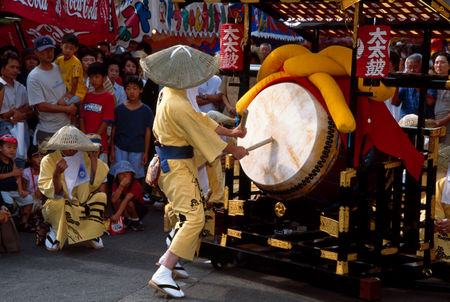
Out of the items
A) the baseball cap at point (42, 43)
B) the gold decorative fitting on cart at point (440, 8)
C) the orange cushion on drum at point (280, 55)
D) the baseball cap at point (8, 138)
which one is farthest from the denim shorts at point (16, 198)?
the gold decorative fitting on cart at point (440, 8)

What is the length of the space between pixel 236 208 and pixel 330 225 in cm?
89

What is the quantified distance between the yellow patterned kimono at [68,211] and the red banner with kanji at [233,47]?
180 centimetres

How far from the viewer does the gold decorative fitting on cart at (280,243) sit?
471 cm

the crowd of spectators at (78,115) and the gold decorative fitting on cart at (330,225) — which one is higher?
the crowd of spectators at (78,115)

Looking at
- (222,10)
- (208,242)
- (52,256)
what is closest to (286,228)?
(208,242)

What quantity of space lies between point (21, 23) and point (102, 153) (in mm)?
2601

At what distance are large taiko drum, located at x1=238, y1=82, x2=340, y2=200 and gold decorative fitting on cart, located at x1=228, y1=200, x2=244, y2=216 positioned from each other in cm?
24

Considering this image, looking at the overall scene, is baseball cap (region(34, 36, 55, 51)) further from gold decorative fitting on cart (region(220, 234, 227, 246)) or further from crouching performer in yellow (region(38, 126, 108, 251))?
gold decorative fitting on cart (region(220, 234, 227, 246))

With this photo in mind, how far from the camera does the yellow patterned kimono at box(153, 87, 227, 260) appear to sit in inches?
181

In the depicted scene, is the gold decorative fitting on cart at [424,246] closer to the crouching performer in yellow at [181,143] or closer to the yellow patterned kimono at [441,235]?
the yellow patterned kimono at [441,235]

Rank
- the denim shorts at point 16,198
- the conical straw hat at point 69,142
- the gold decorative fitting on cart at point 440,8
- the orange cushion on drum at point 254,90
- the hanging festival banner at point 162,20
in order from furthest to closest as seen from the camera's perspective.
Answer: the hanging festival banner at point 162,20
the denim shorts at point 16,198
the conical straw hat at point 69,142
the orange cushion on drum at point 254,90
the gold decorative fitting on cart at point 440,8

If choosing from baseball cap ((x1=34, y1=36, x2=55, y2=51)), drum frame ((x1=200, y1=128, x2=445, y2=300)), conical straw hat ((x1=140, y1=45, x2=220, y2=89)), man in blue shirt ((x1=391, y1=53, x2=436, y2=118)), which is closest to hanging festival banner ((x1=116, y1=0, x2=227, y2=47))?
baseball cap ((x1=34, y1=36, x2=55, y2=51))

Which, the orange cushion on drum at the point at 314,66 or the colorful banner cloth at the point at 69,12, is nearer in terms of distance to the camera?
the orange cushion on drum at the point at 314,66

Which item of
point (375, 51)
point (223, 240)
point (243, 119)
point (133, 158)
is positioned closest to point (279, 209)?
point (223, 240)
